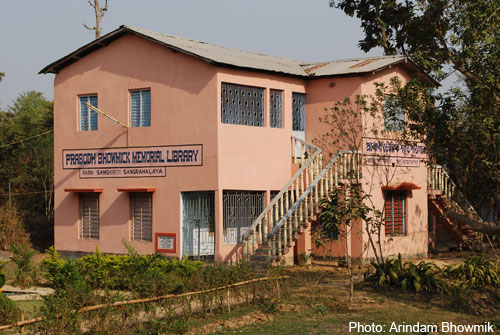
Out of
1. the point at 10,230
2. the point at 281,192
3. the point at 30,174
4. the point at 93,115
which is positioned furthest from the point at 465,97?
the point at 30,174

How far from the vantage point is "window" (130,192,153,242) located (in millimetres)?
23250

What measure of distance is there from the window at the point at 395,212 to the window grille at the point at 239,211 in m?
4.66

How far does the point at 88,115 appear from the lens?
81.5ft

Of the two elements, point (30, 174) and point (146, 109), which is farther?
point (30, 174)

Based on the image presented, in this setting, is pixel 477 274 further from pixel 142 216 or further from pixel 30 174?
pixel 30 174

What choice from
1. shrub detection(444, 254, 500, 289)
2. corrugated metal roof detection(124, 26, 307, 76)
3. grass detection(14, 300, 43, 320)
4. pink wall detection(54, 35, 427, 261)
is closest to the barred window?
pink wall detection(54, 35, 427, 261)

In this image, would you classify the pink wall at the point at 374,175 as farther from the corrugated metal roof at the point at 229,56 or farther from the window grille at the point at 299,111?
the corrugated metal roof at the point at 229,56

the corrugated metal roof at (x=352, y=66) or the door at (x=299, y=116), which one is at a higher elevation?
the corrugated metal roof at (x=352, y=66)

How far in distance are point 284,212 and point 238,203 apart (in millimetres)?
1465

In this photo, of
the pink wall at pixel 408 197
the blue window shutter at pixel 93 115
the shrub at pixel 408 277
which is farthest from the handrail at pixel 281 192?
the blue window shutter at pixel 93 115

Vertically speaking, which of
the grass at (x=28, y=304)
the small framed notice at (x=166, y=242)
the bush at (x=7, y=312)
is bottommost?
the grass at (x=28, y=304)

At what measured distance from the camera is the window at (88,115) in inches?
971

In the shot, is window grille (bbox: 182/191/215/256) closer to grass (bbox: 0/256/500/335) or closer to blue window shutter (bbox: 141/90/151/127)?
blue window shutter (bbox: 141/90/151/127)

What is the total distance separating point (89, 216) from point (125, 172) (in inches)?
90.7
